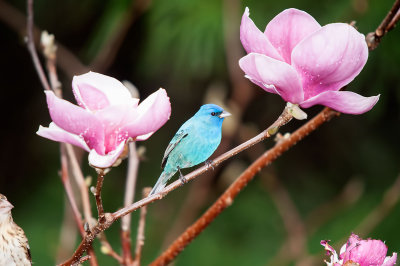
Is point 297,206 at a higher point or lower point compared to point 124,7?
lower

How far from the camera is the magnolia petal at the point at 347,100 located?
325 mm

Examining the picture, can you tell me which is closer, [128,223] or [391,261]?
[391,261]

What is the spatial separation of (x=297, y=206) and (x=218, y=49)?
1.82 feet

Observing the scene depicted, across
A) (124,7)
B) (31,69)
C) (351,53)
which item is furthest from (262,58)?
(31,69)

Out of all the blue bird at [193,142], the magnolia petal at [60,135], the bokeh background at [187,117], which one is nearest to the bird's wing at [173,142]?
the blue bird at [193,142]

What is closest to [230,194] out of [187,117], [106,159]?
[106,159]

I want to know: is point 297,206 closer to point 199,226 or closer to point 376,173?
point 376,173

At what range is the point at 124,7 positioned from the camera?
4.68ft

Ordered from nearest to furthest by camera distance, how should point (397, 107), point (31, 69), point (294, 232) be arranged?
point (294, 232) → point (397, 107) → point (31, 69)

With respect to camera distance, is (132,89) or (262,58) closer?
(262,58)

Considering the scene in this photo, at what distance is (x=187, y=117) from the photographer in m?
1.66

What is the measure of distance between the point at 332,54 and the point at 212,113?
153 mm

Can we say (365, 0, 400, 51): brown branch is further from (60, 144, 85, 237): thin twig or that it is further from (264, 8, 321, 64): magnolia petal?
(60, 144, 85, 237): thin twig

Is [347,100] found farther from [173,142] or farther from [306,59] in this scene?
[173,142]
